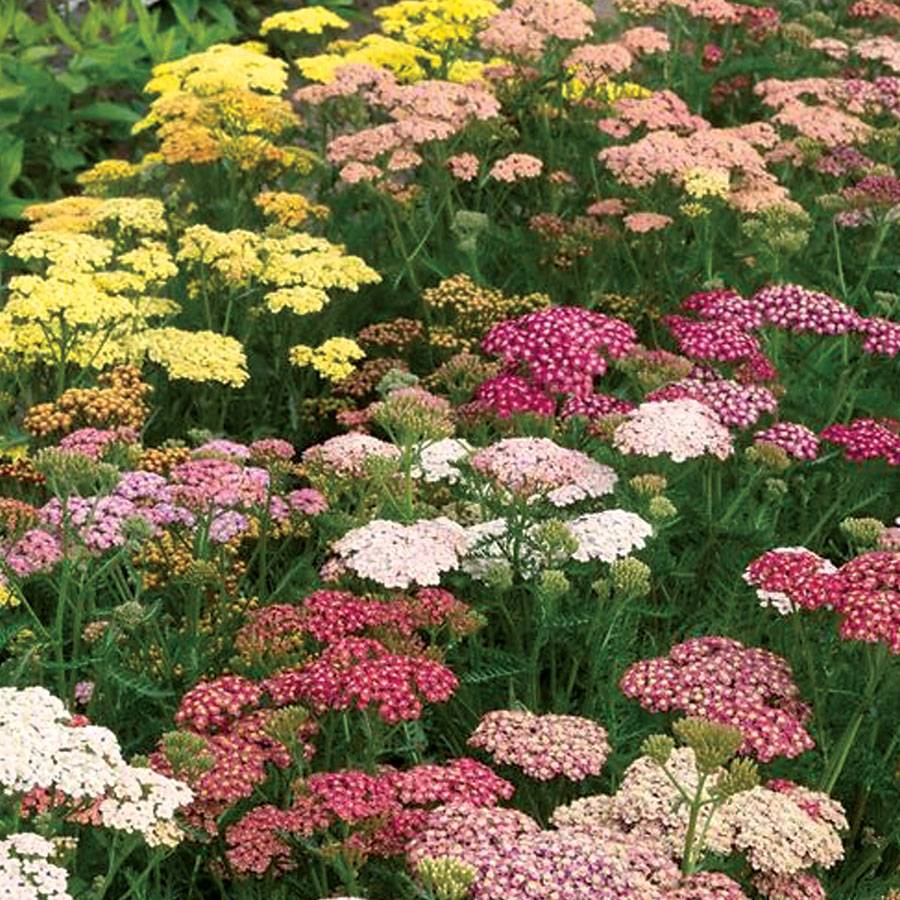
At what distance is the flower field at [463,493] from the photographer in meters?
4.22

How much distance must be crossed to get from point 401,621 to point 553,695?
68cm

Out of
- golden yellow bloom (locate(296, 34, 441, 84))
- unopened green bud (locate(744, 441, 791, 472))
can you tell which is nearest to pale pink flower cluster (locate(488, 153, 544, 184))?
golden yellow bloom (locate(296, 34, 441, 84))

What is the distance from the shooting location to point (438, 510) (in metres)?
5.93

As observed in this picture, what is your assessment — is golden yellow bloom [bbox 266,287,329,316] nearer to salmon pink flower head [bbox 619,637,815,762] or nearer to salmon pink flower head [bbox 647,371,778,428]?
salmon pink flower head [bbox 647,371,778,428]

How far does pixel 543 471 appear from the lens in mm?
5289

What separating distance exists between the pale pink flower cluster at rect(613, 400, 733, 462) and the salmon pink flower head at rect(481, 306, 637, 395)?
0.28 meters

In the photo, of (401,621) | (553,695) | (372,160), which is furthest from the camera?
(372,160)

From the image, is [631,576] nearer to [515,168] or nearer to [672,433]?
[672,433]

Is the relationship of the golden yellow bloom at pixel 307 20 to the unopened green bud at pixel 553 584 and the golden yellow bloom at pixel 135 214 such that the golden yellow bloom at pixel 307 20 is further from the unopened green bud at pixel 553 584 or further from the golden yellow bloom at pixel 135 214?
the unopened green bud at pixel 553 584

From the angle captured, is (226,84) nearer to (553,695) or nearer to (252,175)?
(252,175)

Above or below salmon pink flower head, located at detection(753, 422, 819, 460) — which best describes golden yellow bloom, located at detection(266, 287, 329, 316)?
below

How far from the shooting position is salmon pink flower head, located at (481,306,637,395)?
575 centimetres

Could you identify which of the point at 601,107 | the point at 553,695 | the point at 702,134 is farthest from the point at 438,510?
the point at 601,107

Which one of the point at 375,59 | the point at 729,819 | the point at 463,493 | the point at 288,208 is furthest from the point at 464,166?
the point at 729,819
